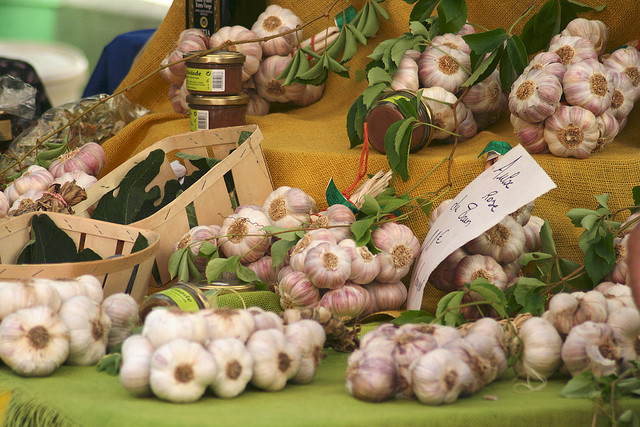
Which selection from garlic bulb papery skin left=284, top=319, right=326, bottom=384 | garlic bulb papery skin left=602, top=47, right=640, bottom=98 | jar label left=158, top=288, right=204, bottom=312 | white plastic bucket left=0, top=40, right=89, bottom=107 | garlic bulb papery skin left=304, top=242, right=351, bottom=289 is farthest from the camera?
white plastic bucket left=0, top=40, right=89, bottom=107

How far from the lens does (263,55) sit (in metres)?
1.63

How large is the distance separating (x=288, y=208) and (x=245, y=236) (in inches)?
3.7

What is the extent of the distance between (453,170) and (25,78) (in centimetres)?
154

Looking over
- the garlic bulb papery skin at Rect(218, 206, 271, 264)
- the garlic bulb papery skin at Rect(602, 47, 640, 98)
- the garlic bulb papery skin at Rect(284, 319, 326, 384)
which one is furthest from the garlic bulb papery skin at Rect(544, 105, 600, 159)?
the garlic bulb papery skin at Rect(284, 319, 326, 384)

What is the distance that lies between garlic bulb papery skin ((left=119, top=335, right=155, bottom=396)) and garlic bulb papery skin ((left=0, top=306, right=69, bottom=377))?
0.09 metres

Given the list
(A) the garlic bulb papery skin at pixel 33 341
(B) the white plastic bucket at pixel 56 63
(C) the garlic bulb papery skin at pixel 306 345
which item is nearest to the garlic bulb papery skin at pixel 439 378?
(C) the garlic bulb papery skin at pixel 306 345

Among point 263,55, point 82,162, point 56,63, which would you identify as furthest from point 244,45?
point 56,63

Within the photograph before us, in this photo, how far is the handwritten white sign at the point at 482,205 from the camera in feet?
2.91

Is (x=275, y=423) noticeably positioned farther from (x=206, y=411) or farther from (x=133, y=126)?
(x=133, y=126)

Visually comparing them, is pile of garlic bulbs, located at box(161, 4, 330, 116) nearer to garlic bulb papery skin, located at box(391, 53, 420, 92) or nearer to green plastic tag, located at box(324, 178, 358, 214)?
garlic bulb papery skin, located at box(391, 53, 420, 92)

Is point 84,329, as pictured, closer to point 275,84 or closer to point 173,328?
point 173,328

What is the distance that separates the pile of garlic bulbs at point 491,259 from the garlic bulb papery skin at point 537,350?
220 mm

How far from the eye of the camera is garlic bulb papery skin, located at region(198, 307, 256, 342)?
2.19 feet

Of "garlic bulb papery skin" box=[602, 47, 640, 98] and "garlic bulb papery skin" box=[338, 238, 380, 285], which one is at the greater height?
"garlic bulb papery skin" box=[602, 47, 640, 98]
